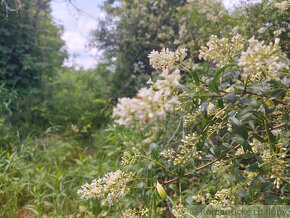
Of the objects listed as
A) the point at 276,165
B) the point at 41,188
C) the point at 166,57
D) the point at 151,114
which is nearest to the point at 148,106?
the point at 151,114

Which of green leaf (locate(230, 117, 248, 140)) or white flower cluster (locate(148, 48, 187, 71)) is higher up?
white flower cluster (locate(148, 48, 187, 71))

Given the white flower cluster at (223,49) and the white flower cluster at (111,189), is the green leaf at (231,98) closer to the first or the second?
the white flower cluster at (223,49)

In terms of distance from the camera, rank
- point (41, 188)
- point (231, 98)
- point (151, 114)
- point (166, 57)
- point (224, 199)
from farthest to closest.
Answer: point (41, 188) → point (224, 199) → point (166, 57) → point (231, 98) → point (151, 114)

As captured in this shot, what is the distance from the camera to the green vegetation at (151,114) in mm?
779

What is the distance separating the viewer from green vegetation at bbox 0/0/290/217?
78 centimetres

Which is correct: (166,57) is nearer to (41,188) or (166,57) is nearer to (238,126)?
(238,126)

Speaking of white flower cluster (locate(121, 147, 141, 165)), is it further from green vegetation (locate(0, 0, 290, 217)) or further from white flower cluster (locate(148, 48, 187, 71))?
white flower cluster (locate(148, 48, 187, 71))

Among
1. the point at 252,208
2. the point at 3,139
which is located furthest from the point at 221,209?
the point at 3,139

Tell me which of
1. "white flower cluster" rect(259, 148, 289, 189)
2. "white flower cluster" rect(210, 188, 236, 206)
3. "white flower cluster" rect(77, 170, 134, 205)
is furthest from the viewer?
"white flower cluster" rect(210, 188, 236, 206)

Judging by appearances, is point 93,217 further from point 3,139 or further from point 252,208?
point 3,139

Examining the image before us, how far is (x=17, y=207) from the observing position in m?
1.81

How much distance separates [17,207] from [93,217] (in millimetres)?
709

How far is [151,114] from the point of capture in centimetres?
59

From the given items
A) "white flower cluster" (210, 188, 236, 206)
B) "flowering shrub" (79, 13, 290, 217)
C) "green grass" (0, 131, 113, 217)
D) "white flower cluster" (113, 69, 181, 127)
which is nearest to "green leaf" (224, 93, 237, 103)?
"flowering shrub" (79, 13, 290, 217)
